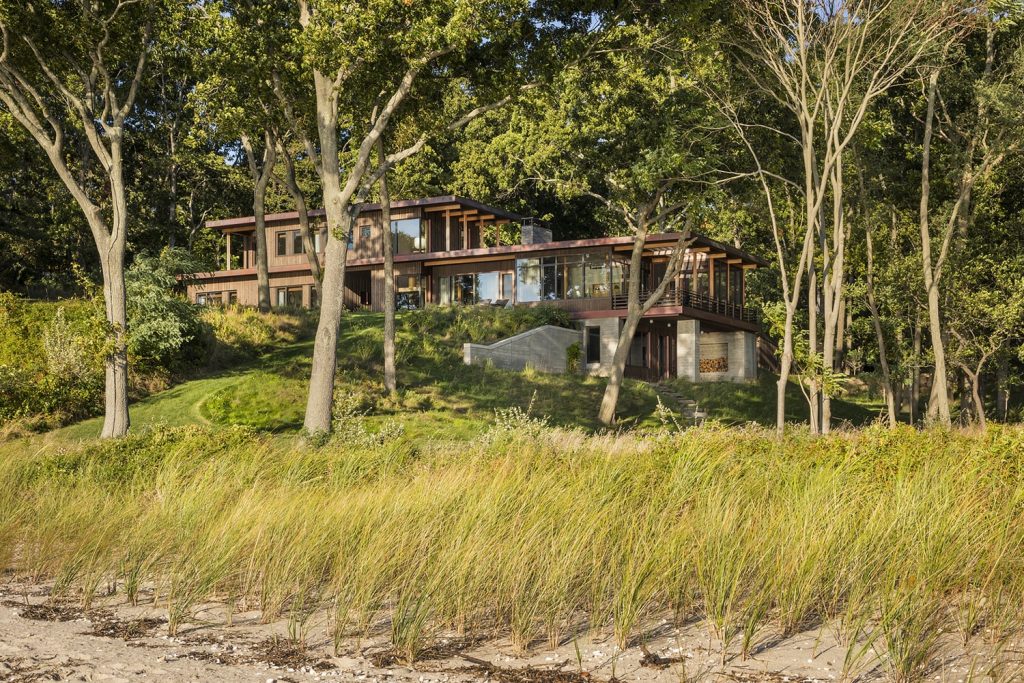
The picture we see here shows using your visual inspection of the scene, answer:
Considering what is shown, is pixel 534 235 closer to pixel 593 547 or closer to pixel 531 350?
pixel 531 350

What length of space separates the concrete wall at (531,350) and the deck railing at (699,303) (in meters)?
2.30

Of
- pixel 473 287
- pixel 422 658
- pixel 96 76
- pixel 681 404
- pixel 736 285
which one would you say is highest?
pixel 96 76

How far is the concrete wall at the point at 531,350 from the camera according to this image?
3381 centimetres

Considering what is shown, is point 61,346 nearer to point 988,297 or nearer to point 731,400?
point 731,400

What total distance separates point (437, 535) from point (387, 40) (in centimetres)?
1367

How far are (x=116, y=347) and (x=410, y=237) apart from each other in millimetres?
27899

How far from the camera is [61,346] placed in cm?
2584

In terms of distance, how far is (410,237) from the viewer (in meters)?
48.2

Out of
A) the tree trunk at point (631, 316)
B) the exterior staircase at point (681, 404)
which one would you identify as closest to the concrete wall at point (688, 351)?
the exterior staircase at point (681, 404)

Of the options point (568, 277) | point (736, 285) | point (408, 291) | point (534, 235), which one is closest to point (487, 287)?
point (534, 235)

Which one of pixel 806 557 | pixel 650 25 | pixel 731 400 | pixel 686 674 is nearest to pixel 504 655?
pixel 686 674

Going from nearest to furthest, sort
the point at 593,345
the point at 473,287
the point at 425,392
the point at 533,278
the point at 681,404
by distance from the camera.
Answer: the point at 425,392 → the point at 681,404 → the point at 593,345 → the point at 533,278 → the point at 473,287

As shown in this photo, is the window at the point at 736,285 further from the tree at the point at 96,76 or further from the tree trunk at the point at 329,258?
the tree at the point at 96,76

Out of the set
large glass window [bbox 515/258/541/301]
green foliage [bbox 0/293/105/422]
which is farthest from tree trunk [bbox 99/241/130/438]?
large glass window [bbox 515/258/541/301]
